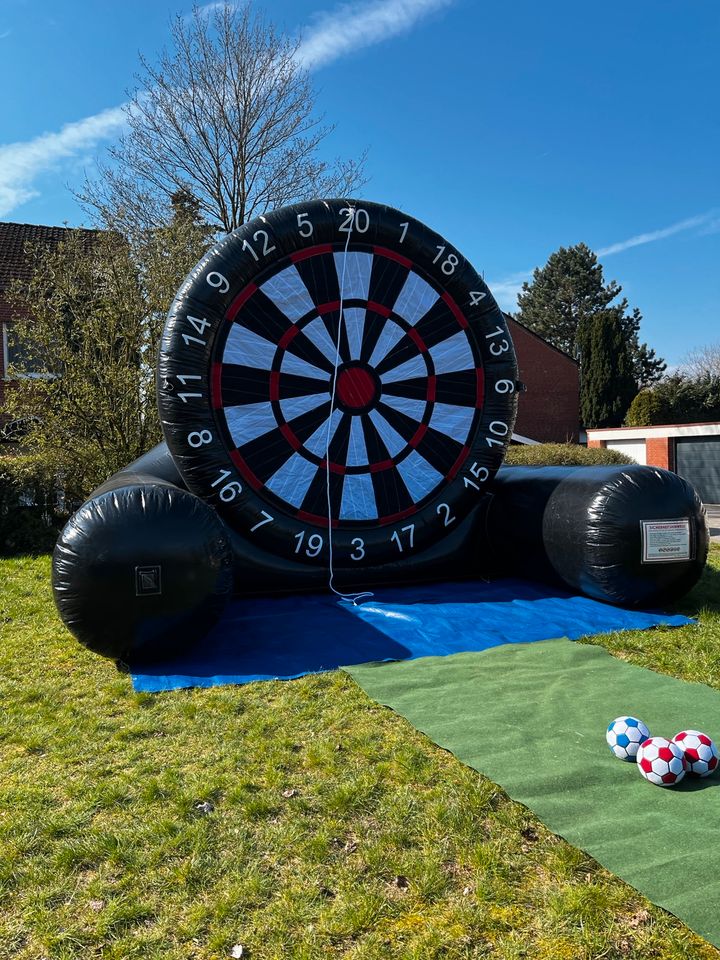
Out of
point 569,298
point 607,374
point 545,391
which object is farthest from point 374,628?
point 569,298

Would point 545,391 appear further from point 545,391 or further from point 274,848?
point 274,848

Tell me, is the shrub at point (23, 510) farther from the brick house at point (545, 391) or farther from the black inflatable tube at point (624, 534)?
the brick house at point (545, 391)

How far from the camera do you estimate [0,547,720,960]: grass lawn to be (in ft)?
5.16

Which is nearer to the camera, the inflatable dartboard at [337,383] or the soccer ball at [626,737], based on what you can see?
the soccer ball at [626,737]

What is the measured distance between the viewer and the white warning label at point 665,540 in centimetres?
399

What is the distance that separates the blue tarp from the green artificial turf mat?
0.23m

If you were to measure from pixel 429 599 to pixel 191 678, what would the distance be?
1.75m

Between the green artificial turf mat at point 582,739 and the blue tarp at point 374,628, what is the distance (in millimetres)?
226

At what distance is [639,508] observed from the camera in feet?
13.1

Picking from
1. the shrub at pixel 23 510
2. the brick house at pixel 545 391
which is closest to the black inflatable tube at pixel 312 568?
the shrub at pixel 23 510

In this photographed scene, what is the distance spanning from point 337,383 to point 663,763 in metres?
3.21

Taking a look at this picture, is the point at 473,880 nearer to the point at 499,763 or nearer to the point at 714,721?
the point at 499,763

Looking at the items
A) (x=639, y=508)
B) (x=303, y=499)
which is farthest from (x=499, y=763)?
(x=303, y=499)

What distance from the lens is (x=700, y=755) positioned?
221 cm
